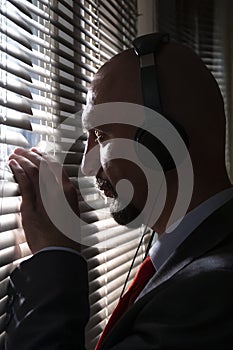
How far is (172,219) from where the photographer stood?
997mm

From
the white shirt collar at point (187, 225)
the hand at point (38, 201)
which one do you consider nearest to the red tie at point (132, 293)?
the white shirt collar at point (187, 225)

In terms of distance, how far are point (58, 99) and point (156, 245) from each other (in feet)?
1.20

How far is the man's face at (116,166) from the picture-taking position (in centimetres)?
95

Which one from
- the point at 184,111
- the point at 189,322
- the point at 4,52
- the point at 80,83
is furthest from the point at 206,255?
the point at 80,83

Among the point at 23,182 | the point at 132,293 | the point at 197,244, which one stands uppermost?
the point at 23,182

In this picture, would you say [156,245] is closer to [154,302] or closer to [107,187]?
[107,187]

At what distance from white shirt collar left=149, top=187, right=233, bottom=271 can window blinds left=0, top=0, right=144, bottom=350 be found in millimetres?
224

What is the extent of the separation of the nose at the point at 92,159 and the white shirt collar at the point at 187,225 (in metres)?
0.17

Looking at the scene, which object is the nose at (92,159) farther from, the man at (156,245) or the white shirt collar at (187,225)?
the white shirt collar at (187,225)

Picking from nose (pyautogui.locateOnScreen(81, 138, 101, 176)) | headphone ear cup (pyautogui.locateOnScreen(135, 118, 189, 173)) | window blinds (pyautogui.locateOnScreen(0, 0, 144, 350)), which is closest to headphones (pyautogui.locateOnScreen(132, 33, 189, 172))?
headphone ear cup (pyautogui.locateOnScreen(135, 118, 189, 173))

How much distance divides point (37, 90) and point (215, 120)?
0.36 metres

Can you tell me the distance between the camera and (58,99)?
1.14 metres

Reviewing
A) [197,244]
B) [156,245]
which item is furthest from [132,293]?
[197,244]

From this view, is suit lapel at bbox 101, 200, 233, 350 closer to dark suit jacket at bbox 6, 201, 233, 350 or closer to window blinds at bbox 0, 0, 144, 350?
dark suit jacket at bbox 6, 201, 233, 350
